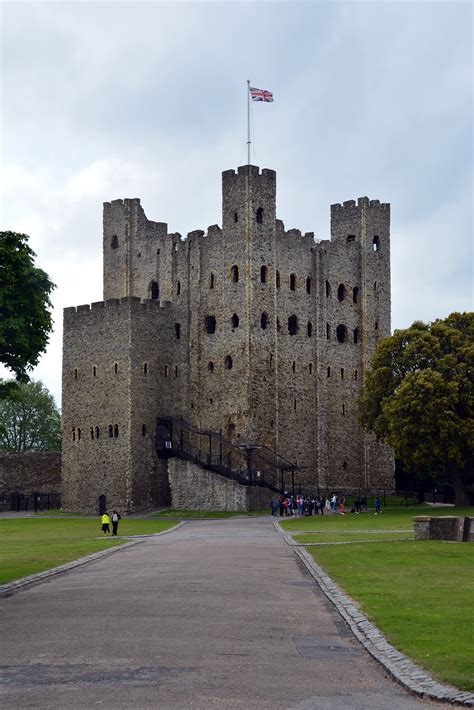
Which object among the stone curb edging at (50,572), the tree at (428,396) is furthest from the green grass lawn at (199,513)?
the stone curb edging at (50,572)

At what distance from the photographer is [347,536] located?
35.9m

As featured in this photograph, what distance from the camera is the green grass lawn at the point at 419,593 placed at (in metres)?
12.1

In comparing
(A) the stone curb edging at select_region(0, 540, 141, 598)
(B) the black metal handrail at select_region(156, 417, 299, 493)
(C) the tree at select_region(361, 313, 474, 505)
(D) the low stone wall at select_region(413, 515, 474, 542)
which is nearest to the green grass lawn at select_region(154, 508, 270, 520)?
(B) the black metal handrail at select_region(156, 417, 299, 493)

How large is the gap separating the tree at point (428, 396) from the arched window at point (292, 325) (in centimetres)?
963

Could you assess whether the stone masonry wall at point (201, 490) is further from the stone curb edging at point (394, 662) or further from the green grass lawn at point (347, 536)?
the stone curb edging at point (394, 662)

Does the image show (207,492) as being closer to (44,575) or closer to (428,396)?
(428,396)

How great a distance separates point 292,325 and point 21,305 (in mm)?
51179

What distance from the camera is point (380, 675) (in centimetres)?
1139

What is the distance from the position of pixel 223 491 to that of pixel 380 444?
17.4 metres

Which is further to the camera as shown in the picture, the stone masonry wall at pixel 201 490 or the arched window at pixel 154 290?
the arched window at pixel 154 290

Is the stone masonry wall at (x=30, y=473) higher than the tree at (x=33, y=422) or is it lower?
lower

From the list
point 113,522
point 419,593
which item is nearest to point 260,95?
point 113,522

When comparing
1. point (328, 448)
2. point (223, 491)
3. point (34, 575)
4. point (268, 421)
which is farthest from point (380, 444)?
point (34, 575)

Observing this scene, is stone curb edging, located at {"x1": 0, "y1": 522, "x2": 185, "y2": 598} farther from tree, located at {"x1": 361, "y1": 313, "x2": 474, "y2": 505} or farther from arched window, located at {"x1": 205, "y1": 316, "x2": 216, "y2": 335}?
arched window, located at {"x1": 205, "y1": 316, "x2": 216, "y2": 335}
